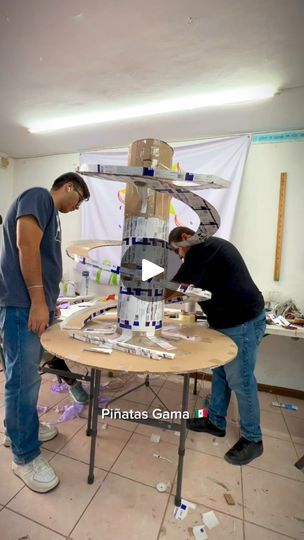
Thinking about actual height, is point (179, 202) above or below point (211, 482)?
above

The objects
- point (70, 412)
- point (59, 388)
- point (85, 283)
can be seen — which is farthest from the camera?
point (85, 283)

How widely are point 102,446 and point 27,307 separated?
1018 millimetres

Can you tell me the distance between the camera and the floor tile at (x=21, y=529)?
3.33 feet

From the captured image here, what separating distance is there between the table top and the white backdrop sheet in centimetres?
149

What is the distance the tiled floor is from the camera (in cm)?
107

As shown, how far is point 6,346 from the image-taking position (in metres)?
1.17

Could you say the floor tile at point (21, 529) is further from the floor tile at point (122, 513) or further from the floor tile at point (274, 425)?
the floor tile at point (274, 425)

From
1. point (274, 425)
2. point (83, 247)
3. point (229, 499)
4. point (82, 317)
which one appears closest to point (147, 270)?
point (83, 247)

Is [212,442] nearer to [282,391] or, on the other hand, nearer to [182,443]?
[182,443]

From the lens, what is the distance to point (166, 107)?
195 cm

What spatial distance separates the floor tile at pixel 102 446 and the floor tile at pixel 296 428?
3.79 ft

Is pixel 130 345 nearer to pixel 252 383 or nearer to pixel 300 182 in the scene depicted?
pixel 252 383

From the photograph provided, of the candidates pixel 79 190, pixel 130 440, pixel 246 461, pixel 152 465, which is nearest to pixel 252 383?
pixel 246 461

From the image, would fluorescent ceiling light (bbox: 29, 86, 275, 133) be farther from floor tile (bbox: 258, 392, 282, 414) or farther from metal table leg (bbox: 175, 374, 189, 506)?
floor tile (bbox: 258, 392, 282, 414)
